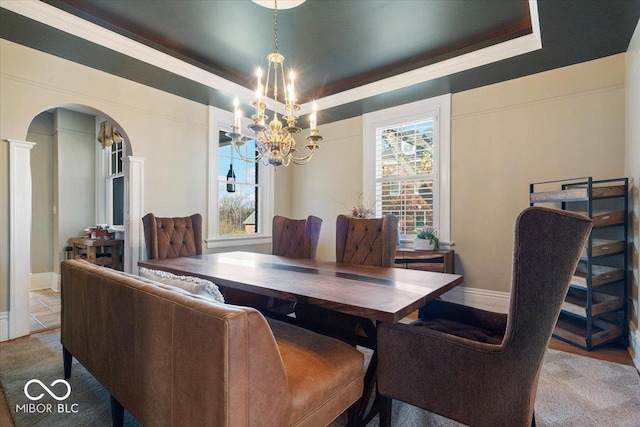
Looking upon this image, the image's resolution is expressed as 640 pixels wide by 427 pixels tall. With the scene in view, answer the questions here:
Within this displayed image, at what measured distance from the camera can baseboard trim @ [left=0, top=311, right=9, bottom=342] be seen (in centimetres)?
261

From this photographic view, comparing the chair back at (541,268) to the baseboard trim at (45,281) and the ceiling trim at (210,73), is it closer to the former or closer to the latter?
the ceiling trim at (210,73)

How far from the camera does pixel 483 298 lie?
11.2 feet

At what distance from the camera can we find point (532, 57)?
284cm

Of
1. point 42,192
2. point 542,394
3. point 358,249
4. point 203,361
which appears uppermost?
point 42,192

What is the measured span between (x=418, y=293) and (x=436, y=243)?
7.25 feet

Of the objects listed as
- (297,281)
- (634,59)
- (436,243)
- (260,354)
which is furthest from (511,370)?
(634,59)

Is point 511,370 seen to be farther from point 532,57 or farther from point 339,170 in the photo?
point 339,170

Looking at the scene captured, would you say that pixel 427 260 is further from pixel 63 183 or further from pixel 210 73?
pixel 63 183

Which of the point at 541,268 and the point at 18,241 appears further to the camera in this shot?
the point at 18,241

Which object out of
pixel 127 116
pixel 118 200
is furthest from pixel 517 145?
pixel 118 200

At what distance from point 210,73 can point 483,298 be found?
12.6 feet

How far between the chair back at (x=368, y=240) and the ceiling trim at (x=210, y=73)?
71.4 inches

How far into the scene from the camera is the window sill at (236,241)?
13.6 ft

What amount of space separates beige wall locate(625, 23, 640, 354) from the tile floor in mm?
4888
